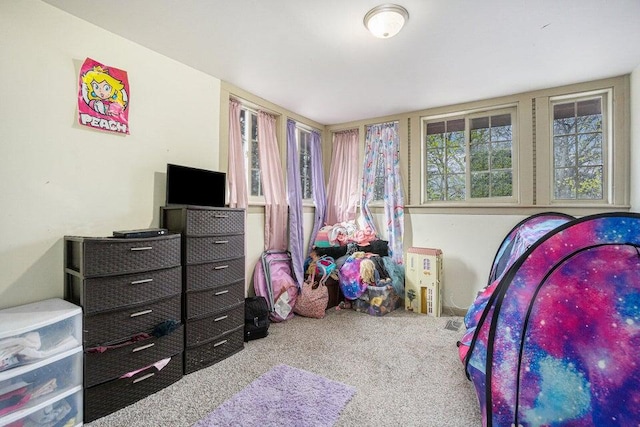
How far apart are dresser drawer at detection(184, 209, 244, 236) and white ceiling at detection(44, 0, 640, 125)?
1.24m

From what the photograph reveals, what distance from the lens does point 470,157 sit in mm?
3410

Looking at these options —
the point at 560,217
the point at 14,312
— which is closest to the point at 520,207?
the point at 560,217

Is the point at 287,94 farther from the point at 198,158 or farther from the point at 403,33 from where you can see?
the point at 403,33

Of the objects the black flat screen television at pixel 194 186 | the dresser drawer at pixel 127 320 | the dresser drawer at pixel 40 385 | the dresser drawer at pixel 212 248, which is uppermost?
the black flat screen television at pixel 194 186

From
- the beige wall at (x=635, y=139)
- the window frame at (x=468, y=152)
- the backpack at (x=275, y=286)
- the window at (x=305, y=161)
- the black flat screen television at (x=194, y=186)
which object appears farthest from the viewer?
the window at (x=305, y=161)

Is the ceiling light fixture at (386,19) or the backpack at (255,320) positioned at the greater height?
the ceiling light fixture at (386,19)

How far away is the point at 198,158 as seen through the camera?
2.58m

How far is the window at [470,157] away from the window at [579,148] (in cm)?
39

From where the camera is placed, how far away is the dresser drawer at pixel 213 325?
2.06 metres

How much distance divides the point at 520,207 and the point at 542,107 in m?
1.03

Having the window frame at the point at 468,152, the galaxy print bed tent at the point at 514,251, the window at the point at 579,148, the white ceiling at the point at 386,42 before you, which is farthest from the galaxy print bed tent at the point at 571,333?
the window at the point at 579,148

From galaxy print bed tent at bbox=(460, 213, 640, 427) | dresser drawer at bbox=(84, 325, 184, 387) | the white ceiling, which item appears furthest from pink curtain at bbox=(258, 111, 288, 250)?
galaxy print bed tent at bbox=(460, 213, 640, 427)

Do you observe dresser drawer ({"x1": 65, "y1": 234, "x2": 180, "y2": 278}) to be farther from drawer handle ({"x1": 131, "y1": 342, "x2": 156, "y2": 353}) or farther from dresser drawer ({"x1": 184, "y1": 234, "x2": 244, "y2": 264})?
drawer handle ({"x1": 131, "y1": 342, "x2": 156, "y2": 353})

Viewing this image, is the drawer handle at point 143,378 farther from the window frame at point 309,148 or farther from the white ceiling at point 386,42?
the window frame at point 309,148
